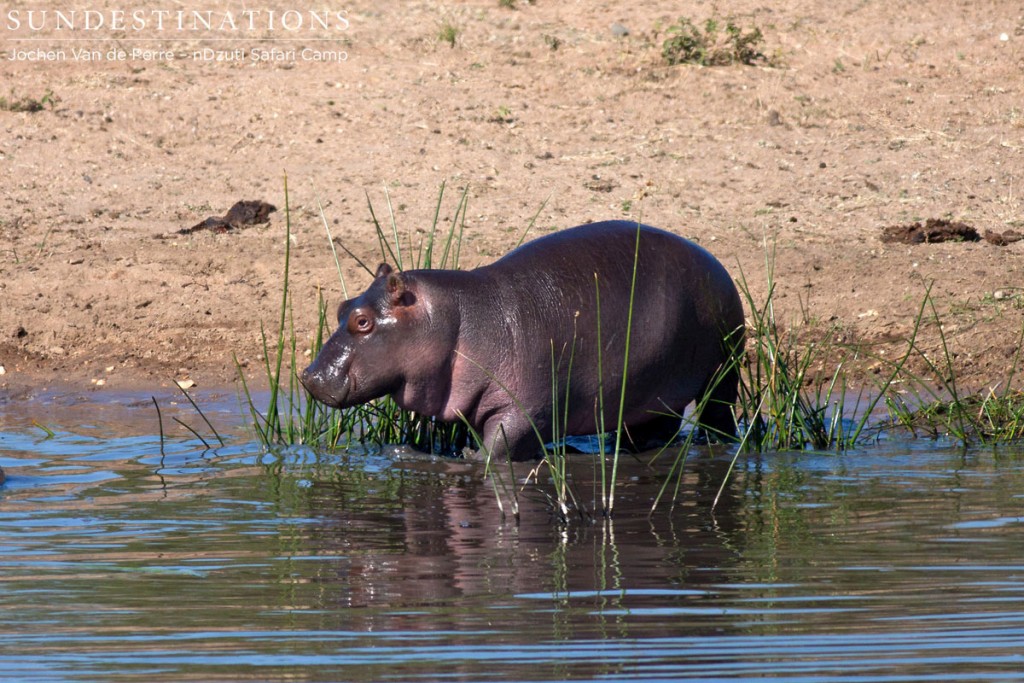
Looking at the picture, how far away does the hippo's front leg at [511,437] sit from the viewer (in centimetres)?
621

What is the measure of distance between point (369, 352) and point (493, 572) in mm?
1883

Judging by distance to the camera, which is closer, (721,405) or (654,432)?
(721,405)

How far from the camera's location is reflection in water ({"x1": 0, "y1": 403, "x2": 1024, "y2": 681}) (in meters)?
3.51

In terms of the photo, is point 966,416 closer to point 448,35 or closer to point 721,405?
point 721,405

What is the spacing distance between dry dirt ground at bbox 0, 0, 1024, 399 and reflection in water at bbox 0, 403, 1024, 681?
2320 mm

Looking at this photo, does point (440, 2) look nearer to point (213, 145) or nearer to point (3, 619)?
point (213, 145)

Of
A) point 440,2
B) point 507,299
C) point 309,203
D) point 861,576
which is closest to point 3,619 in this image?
point 861,576

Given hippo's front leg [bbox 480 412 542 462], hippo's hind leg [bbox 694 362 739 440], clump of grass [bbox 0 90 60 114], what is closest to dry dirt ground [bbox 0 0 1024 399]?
clump of grass [bbox 0 90 60 114]

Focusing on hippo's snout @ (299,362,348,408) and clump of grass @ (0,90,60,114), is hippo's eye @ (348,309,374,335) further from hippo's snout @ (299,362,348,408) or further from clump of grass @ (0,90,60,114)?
clump of grass @ (0,90,60,114)

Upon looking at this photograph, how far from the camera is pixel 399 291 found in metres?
6.16

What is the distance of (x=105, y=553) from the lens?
4777mm

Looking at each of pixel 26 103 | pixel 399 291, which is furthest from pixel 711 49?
pixel 399 291

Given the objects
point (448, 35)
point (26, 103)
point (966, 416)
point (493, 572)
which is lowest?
point (493, 572)

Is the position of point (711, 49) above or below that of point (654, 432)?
above
